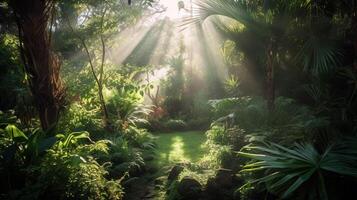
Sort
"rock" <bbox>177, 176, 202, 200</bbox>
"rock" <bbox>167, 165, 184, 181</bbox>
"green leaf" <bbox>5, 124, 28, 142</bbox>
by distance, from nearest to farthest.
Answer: "rock" <bbox>177, 176, 202, 200</bbox>
"green leaf" <bbox>5, 124, 28, 142</bbox>
"rock" <bbox>167, 165, 184, 181</bbox>

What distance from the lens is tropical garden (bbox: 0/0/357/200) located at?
14.5ft

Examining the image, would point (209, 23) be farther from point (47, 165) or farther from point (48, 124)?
point (47, 165)

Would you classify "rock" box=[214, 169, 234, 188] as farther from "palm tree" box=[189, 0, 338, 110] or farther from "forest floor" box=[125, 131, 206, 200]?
"palm tree" box=[189, 0, 338, 110]

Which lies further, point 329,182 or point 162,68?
point 162,68

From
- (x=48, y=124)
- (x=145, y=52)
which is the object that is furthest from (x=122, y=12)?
(x=145, y=52)

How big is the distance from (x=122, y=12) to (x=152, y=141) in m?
3.36

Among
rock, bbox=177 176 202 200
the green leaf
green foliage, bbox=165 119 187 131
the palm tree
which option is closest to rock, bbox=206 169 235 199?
rock, bbox=177 176 202 200

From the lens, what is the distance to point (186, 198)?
489cm

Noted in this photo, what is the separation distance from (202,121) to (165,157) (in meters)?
4.09

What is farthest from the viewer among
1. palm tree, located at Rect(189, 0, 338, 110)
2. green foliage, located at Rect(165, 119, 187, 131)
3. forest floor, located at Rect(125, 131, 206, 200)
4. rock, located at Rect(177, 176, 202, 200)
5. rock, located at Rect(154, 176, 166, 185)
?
green foliage, located at Rect(165, 119, 187, 131)

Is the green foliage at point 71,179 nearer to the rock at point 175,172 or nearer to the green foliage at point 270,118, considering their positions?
the rock at point 175,172

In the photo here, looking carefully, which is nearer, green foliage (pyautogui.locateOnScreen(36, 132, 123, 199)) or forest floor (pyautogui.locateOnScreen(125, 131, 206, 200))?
green foliage (pyautogui.locateOnScreen(36, 132, 123, 199))

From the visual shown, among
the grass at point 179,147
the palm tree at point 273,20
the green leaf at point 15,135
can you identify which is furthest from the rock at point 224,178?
the green leaf at point 15,135

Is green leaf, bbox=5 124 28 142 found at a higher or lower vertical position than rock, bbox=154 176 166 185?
higher
